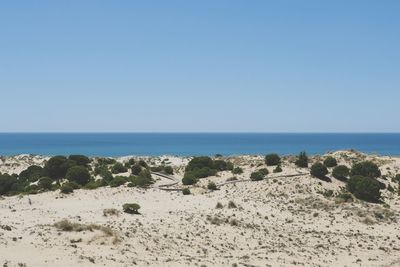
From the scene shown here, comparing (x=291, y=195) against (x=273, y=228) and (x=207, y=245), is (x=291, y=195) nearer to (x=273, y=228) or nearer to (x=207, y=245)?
(x=273, y=228)

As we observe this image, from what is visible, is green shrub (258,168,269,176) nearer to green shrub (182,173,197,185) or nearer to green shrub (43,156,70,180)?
green shrub (182,173,197,185)

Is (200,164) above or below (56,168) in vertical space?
below

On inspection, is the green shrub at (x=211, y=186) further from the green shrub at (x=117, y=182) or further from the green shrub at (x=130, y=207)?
the green shrub at (x=130, y=207)

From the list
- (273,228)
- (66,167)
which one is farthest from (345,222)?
(66,167)

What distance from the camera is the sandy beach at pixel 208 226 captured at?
2845 centimetres

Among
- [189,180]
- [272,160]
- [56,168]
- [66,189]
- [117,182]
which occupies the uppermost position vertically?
[272,160]

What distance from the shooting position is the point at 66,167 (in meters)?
61.0

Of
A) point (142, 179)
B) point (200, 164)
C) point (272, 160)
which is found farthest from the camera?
point (200, 164)

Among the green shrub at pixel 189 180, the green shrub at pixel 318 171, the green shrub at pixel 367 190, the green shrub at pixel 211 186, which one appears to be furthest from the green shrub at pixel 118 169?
the green shrub at pixel 367 190

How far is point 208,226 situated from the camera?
3716cm

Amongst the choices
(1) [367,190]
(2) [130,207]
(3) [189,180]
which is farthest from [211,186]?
(1) [367,190]

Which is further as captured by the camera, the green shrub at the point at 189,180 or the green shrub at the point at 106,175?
the green shrub at the point at 189,180

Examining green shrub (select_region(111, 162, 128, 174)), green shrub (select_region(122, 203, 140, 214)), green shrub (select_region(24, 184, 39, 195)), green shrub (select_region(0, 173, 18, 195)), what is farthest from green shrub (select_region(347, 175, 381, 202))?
green shrub (select_region(0, 173, 18, 195))

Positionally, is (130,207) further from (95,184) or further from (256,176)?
(256,176)
